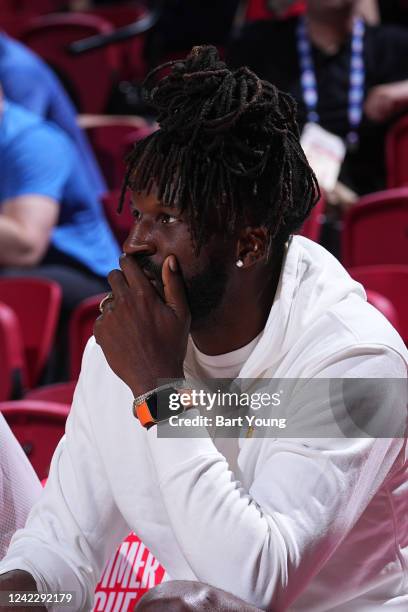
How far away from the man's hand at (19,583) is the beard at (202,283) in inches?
15.1

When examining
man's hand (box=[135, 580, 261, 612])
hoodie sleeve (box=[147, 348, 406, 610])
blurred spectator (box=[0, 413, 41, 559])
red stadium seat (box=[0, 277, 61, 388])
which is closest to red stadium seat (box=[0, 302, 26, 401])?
red stadium seat (box=[0, 277, 61, 388])

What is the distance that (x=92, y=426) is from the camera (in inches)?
56.5

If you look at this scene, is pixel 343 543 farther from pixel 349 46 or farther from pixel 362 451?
pixel 349 46

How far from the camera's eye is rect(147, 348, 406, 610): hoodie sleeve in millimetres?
1168

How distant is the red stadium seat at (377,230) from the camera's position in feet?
8.80

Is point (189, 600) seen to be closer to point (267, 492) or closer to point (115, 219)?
point (267, 492)

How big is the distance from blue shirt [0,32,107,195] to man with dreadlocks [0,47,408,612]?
2.36m

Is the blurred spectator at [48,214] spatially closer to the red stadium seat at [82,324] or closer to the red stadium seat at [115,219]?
the red stadium seat at [115,219]

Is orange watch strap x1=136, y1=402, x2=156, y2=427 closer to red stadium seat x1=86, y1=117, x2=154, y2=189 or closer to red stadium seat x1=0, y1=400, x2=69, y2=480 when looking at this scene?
red stadium seat x1=0, y1=400, x2=69, y2=480

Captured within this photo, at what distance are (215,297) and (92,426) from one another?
10.2 inches

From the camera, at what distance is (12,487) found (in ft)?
4.90

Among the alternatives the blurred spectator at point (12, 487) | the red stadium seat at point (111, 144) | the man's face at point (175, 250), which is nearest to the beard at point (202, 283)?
the man's face at point (175, 250)

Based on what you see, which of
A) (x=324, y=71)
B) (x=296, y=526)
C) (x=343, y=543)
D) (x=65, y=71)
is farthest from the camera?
(x=65, y=71)

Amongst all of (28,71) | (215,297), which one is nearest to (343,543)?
(215,297)
